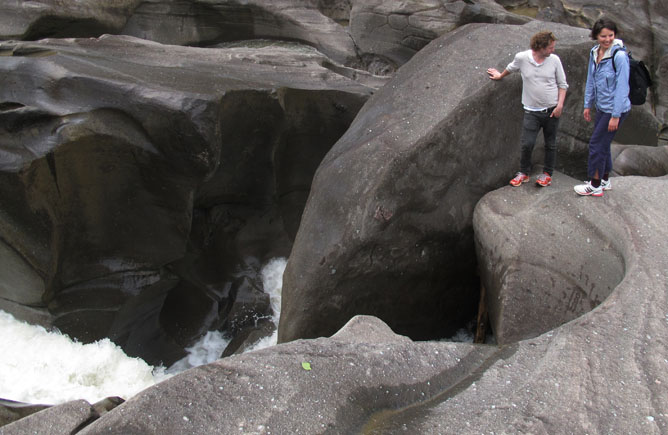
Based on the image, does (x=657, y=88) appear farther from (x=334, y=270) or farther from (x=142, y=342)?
(x=142, y=342)

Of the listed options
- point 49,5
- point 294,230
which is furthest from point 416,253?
point 49,5

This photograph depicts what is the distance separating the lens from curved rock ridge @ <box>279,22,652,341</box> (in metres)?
4.49

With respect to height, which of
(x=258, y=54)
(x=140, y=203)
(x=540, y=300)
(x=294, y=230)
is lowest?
(x=294, y=230)

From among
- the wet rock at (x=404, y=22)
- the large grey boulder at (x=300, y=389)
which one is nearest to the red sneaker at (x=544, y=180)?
the large grey boulder at (x=300, y=389)

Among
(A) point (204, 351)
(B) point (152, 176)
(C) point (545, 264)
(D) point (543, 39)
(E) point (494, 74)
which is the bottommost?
Result: (A) point (204, 351)

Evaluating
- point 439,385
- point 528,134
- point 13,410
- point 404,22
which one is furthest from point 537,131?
point 404,22

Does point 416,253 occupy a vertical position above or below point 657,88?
above

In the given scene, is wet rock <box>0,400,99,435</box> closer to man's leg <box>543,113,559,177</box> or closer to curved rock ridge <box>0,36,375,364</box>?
curved rock ridge <box>0,36,375,364</box>

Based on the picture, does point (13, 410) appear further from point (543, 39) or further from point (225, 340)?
point (543, 39)

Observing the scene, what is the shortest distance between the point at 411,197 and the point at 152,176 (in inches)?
92.7

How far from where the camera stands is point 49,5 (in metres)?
7.62

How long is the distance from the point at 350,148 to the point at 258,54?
240cm

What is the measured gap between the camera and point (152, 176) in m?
5.41

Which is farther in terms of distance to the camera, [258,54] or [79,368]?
[258,54]
